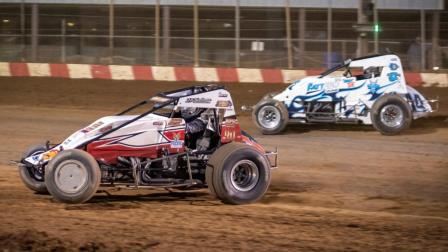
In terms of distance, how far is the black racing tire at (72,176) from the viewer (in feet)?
24.6

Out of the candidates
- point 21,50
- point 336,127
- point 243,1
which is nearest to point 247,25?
point 243,1

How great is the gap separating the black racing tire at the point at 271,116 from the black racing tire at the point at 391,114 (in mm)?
1934

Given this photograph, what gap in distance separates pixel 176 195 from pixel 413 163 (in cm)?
484

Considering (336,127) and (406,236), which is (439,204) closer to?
(406,236)

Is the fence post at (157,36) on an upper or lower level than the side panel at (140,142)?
upper

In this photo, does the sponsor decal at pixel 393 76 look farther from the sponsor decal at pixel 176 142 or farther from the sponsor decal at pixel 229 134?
the sponsor decal at pixel 176 142

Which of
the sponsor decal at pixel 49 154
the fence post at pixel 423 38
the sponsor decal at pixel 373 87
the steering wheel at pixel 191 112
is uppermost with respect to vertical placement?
the fence post at pixel 423 38

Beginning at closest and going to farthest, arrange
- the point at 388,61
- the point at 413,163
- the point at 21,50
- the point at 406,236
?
the point at 406,236 < the point at 413,163 < the point at 388,61 < the point at 21,50

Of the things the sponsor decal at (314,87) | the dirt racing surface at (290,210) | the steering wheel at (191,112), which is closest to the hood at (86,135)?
the steering wheel at (191,112)

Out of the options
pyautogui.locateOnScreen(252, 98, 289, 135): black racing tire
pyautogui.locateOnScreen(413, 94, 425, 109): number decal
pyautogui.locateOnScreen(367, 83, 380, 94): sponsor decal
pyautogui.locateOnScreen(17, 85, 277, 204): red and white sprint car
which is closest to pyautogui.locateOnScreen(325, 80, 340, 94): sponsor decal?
pyautogui.locateOnScreen(367, 83, 380, 94): sponsor decal

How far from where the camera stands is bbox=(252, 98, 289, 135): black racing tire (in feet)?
49.0

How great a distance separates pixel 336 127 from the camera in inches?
637

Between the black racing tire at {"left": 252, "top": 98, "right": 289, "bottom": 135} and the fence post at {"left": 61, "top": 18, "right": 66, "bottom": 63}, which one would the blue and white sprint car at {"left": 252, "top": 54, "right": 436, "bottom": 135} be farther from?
the fence post at {"left": 61, "top": 18, "right": 66, "bottom": 63}

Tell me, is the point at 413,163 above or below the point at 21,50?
below
